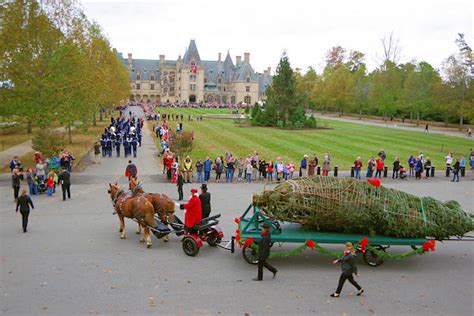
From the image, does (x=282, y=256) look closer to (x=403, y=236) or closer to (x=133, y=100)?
(x=403, y=236)

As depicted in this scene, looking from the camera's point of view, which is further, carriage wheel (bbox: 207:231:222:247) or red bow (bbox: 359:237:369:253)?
carriage wheel (bbox: 207:231:222:247)

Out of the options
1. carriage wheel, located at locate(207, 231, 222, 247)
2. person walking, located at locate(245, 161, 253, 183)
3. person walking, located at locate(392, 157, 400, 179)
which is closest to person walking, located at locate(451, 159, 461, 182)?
person walking, located at locate(392, 157, 400, 179)

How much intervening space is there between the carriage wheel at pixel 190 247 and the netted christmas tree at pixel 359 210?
83.7 inches

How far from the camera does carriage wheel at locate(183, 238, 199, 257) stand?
12.6 meters

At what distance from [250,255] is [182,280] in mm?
2096

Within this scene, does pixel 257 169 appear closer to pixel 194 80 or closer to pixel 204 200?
pixel 204 200

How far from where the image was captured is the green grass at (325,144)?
34688mm

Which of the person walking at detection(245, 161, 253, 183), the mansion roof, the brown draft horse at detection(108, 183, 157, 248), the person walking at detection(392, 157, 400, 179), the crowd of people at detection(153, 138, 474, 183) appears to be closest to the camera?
the brown draft horse at detection(108, 183, 157, 248)

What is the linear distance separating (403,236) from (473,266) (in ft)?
7.69

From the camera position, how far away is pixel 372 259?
39.5 feet

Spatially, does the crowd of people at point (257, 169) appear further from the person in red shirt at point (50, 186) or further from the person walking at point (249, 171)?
the person in red shirt at point (50, 186)

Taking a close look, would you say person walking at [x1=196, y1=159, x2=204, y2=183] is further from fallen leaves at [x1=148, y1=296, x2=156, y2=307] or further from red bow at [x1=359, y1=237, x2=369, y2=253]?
fallen leaves at [x1=148, y1=296, x2=156, y2=307]

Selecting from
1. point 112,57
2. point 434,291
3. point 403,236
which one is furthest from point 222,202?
point 112,57

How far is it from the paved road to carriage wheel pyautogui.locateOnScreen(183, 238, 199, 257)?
0.20 m
